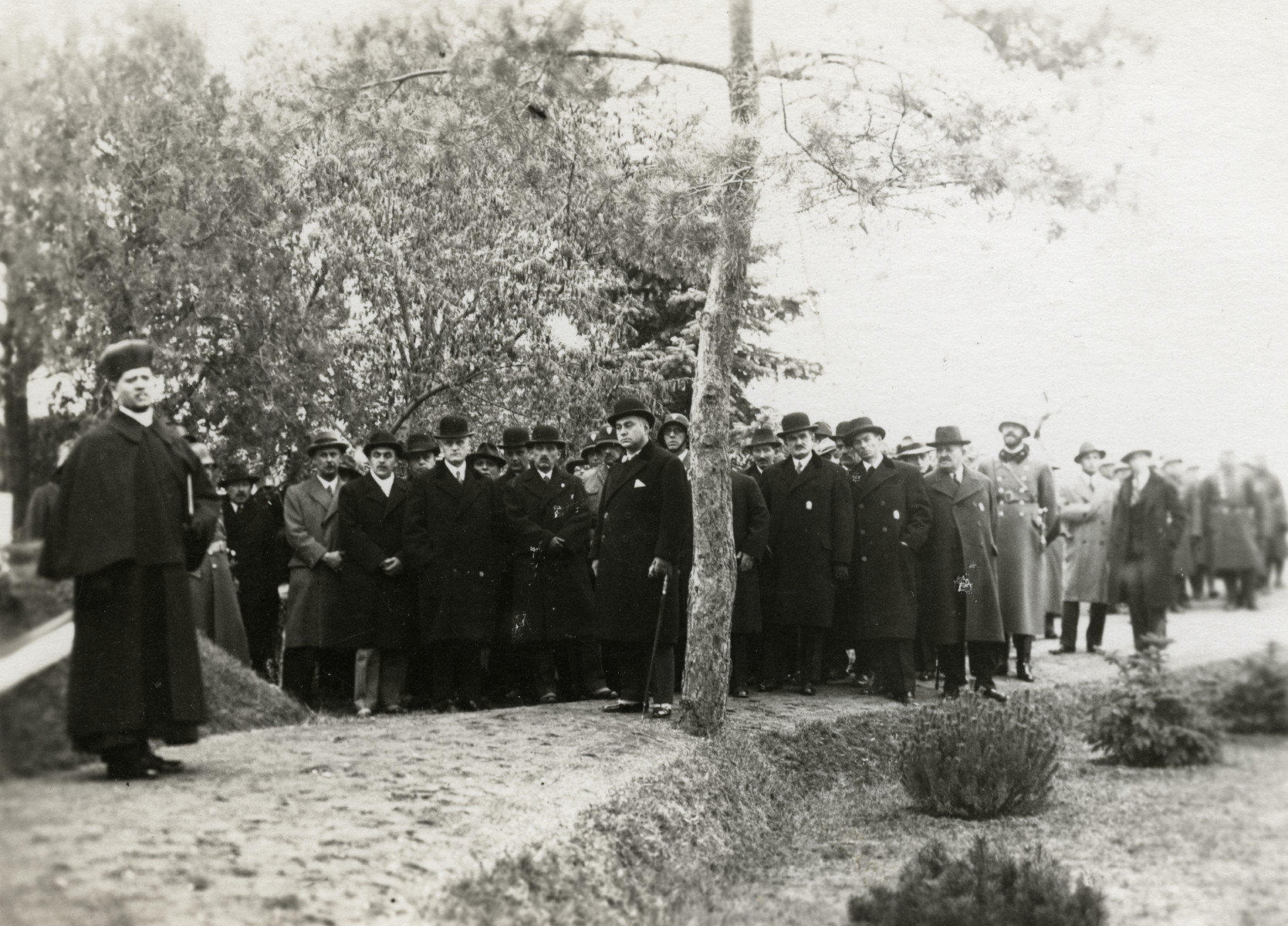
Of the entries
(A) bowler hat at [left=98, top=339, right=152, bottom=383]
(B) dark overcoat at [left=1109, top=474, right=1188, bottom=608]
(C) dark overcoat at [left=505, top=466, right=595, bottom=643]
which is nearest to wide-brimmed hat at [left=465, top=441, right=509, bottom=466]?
(C) dark overcoat at [left=505, top=466, right=595, bottom=643]

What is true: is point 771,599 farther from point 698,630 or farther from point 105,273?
point 105,273

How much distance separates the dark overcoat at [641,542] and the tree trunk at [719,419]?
293 mm

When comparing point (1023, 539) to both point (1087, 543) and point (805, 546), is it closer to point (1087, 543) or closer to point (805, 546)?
point (1087, 543)

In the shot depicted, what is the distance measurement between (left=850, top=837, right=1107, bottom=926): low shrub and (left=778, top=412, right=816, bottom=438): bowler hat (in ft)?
18.0

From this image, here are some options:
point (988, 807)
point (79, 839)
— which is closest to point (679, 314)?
point (988, 807)

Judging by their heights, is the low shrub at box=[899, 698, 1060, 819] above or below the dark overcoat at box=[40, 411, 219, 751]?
below

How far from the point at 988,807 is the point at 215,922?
17.0 feet

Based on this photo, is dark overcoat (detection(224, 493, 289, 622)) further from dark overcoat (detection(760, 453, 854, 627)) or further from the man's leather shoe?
dark overcoat (detection(760, 453, 854, 627))

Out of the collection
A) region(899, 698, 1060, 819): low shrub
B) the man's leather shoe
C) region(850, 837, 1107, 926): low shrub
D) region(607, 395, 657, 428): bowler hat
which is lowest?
region(850, 837, 1107, 926): low shrub

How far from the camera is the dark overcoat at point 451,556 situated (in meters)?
10.0

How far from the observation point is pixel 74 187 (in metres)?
7.01

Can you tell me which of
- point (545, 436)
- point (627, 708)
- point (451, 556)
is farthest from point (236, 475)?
point (627, 708)

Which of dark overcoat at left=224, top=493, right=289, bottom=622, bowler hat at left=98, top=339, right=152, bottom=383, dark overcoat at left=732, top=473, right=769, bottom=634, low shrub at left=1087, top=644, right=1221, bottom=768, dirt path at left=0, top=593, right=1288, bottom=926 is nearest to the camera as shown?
dirt path at left=0, top=593, right=1288, bottom=926

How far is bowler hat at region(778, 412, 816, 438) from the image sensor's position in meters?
11.7
